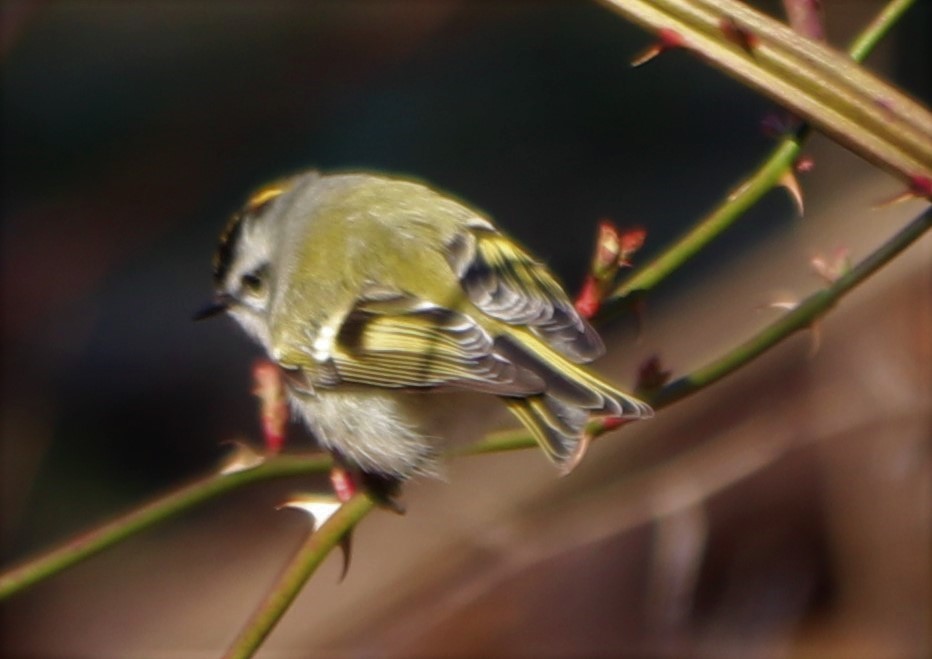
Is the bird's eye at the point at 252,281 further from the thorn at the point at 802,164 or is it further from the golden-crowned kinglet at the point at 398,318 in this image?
the thorn at the point at 802,164

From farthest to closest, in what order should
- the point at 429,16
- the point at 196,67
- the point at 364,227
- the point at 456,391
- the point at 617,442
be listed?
1. the point at 196,67
2. the point at 429,16
3. the point at 617,442
4. the point at 364,227
5. the point at 456,391


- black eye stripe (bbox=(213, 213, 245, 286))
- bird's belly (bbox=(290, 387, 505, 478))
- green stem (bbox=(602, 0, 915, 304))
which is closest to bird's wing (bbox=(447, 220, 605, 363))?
bird's belly (bbox=(290, 387, 505, 478))

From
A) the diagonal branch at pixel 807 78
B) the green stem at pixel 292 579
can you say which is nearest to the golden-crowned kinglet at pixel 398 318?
the green stem at pixel 292 579

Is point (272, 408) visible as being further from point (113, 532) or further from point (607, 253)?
point (607, 253)

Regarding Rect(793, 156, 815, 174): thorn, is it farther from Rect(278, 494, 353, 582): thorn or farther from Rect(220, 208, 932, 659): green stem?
Rect(278, 494, 353, 582): thorn

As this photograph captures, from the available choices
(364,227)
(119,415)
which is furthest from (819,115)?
(119,415)

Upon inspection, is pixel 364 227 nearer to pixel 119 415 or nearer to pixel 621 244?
pixel 621 244
